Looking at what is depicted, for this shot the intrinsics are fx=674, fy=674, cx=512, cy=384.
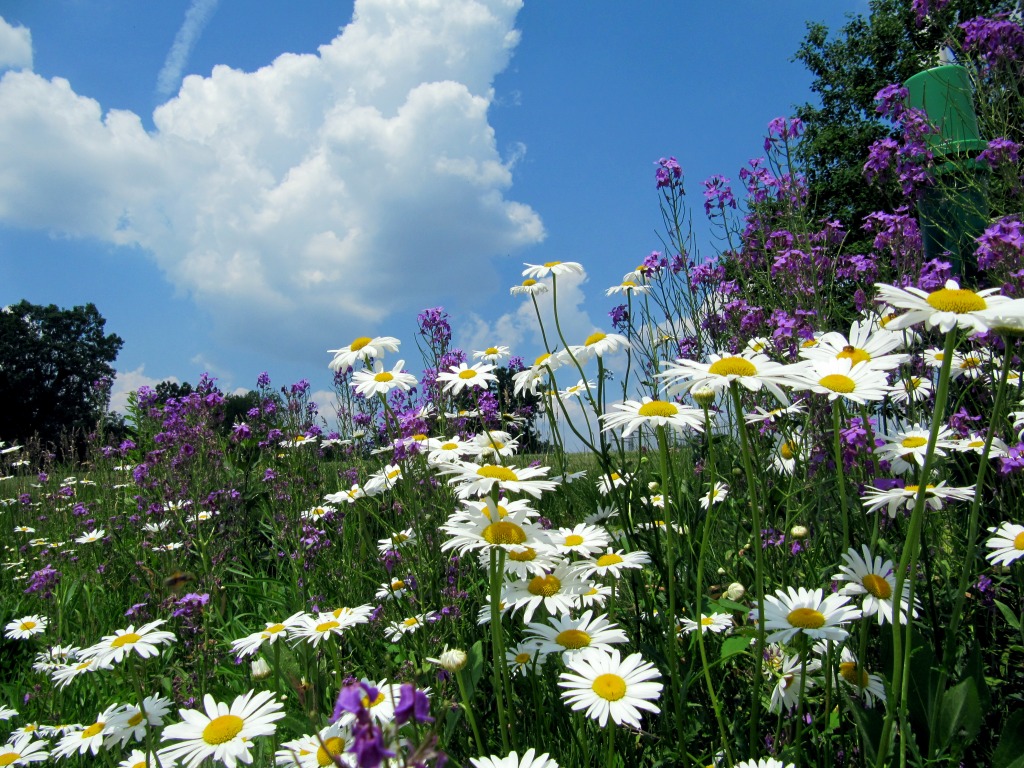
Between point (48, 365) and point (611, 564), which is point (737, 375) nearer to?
point (611, 564)

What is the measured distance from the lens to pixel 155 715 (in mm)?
2109

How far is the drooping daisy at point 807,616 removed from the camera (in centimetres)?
163

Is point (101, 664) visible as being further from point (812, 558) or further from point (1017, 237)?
point (1017, 237)

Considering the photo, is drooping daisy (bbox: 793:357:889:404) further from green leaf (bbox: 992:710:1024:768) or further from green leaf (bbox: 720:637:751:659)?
green leaf (bbox: 992:710:1024:768)

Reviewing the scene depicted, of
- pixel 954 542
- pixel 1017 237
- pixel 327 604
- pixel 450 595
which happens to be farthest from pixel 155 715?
pixel 1017 237

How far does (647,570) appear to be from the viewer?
10.9 feet

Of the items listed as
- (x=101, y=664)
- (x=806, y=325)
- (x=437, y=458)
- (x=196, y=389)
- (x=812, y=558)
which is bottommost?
(x=812, y=558)

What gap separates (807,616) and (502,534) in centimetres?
78

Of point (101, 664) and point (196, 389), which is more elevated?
point (196, 389)

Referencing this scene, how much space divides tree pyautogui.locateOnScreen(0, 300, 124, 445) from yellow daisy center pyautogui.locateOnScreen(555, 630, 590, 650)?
4123 cm

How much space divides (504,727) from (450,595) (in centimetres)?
112

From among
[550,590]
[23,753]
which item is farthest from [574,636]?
[23,753]

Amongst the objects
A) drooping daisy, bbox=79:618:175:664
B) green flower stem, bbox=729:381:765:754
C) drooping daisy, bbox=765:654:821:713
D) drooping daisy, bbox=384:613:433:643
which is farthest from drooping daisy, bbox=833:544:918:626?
drooping daisy, bbox=79:618:175:664

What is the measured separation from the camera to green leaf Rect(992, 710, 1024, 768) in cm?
172
